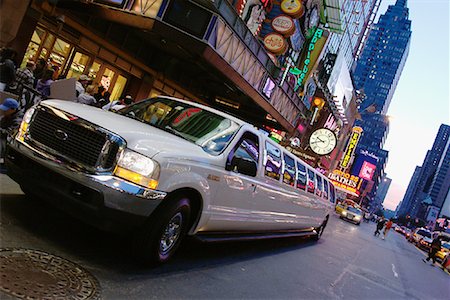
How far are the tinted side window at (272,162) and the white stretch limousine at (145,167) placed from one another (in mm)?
557

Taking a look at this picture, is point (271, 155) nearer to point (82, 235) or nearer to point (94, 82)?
point (82, 235)

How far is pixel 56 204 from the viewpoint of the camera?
4332mm

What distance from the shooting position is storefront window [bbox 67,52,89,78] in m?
16.4

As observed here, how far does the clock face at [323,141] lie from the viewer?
3369 centimetres

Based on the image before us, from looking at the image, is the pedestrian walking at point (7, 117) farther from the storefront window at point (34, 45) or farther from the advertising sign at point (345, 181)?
the advertising sign at point (345, 181)

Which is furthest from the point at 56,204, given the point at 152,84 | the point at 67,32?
the point at 152,84

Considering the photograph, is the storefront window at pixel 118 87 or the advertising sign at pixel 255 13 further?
the advertising sign at pixel 255 13

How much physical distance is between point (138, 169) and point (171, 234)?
1057 mm

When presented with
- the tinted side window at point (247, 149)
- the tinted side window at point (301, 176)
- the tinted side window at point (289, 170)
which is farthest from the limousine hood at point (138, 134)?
the tinted side window at point (301, 176)

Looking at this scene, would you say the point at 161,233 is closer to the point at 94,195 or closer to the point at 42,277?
the point at 94,195

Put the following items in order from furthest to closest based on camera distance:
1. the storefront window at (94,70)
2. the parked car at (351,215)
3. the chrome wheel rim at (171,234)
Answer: the parked car at (351,215) → the storefront window at (94,70) → the chrome wheel rim at (171,234)

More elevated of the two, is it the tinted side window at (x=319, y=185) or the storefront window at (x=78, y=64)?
the storefront window at (x=78, y=64)

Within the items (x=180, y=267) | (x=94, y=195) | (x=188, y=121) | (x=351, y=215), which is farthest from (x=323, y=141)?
(x=94, y=195)

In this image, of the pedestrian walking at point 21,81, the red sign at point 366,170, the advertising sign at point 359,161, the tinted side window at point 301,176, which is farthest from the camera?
the advertising sign at point 359,161
